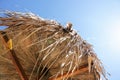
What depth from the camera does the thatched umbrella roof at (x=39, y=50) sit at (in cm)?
206

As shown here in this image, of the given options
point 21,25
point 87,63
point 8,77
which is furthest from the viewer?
point 8,77

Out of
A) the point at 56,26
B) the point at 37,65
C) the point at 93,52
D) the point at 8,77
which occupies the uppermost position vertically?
the point at 56,26

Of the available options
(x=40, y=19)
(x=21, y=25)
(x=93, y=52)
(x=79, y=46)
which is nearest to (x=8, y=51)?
(x=21, y=25)

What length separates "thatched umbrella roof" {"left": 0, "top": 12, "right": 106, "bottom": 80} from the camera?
81.3 inches

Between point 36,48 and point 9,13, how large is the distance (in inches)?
20.7

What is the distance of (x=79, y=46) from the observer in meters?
2.13

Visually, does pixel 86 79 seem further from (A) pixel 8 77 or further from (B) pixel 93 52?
(A) pixel 8 77

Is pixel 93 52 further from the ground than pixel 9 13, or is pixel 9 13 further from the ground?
pixel 9 13

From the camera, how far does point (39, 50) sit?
7.99ft

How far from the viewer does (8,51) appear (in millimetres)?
2141

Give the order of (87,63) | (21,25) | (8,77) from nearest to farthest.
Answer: (21,25) < (87,63) < (8,77)

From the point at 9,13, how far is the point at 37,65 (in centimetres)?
68

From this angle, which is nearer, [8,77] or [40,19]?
[40,19]

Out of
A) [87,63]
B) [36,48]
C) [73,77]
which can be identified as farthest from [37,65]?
[87,63]
